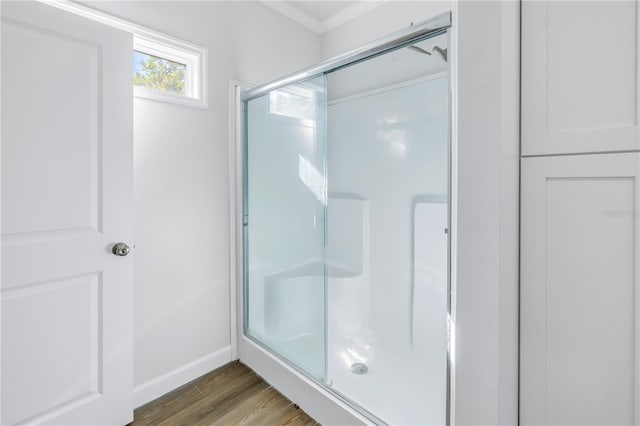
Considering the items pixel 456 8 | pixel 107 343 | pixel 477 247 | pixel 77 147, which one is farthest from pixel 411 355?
pixel 77 147

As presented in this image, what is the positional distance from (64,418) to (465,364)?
1652mm

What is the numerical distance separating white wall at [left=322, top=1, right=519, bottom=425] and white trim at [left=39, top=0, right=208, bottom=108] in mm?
1526

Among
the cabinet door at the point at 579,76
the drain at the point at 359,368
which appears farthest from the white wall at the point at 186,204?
the cabinet door at the point at 579,76

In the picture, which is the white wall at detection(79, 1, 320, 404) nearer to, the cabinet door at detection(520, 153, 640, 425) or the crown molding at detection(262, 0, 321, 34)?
the crown molding at detection(262, 0, 321, 34)

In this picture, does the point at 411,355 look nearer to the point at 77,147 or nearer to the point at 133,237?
the point at 133,237

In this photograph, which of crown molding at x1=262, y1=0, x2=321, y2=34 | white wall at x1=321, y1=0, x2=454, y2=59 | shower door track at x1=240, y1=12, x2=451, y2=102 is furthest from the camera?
crown molding at x1=262, y1=0, x2=321, y2=34

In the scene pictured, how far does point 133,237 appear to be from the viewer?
1.68 metres

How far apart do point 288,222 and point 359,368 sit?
3.13 feet

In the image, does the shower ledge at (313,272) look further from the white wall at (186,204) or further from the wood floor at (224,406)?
the wood floor at (224,406)

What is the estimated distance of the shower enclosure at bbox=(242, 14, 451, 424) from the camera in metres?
1.73

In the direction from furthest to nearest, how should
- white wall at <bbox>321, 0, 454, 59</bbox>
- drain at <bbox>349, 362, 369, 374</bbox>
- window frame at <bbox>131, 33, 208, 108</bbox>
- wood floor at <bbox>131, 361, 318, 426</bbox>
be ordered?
1. white wall at <bbox>321, 0, 454, 59</bbox>
2. drain at <bbox>349, 362, 369, 374</bbox>
3. window frame at <bbox>131, 33, 208, 108</bbox>
4. wood floor at <bbox>131, 361, 318, 426</bbox>

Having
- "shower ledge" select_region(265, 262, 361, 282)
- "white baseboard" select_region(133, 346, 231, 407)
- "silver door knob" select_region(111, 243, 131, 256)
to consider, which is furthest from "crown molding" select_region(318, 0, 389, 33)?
"white baseboard" select_region(133, 346, 231, 407)

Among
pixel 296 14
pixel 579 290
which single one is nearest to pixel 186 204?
pixel 296 14

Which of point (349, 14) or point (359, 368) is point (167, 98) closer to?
point (349, 14)
